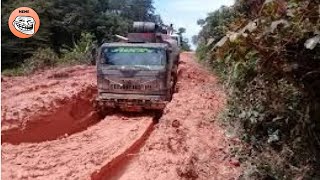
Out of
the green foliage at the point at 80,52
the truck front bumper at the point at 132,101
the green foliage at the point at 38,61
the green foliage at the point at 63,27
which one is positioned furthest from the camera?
the green foliage at the point at 80,52

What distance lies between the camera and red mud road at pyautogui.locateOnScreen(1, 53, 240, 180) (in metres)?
7.56

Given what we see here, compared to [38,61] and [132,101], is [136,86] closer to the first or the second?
[132,101]

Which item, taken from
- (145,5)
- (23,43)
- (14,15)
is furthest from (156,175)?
(145,5)

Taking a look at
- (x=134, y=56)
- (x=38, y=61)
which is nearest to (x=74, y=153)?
(x=134, y=56)

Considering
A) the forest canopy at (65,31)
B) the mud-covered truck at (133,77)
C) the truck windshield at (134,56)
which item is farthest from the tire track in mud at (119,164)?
the forest canopy at (65,31)

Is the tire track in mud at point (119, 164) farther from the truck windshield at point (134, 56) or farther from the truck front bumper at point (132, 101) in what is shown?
the truck windshield at point (134, 56)

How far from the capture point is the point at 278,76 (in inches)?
179

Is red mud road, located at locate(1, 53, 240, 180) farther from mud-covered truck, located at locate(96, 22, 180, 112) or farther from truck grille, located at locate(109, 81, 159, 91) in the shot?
truck grille, located at locate(109, 81, 159, 91)

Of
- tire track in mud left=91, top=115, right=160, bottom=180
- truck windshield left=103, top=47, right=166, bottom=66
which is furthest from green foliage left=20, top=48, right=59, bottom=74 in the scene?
tire track in mud left=91, top=115, right=160, bottom=180

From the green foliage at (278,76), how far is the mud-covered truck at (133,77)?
411 cm

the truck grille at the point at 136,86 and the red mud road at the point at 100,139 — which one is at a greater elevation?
the truck grille at the point at 136,86

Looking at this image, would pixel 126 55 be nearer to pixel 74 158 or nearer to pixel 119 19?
pixel 74 158

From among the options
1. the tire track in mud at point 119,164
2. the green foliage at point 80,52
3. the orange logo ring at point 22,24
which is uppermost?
the orange logo ring at point 22,24

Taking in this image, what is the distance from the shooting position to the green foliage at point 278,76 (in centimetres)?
365
